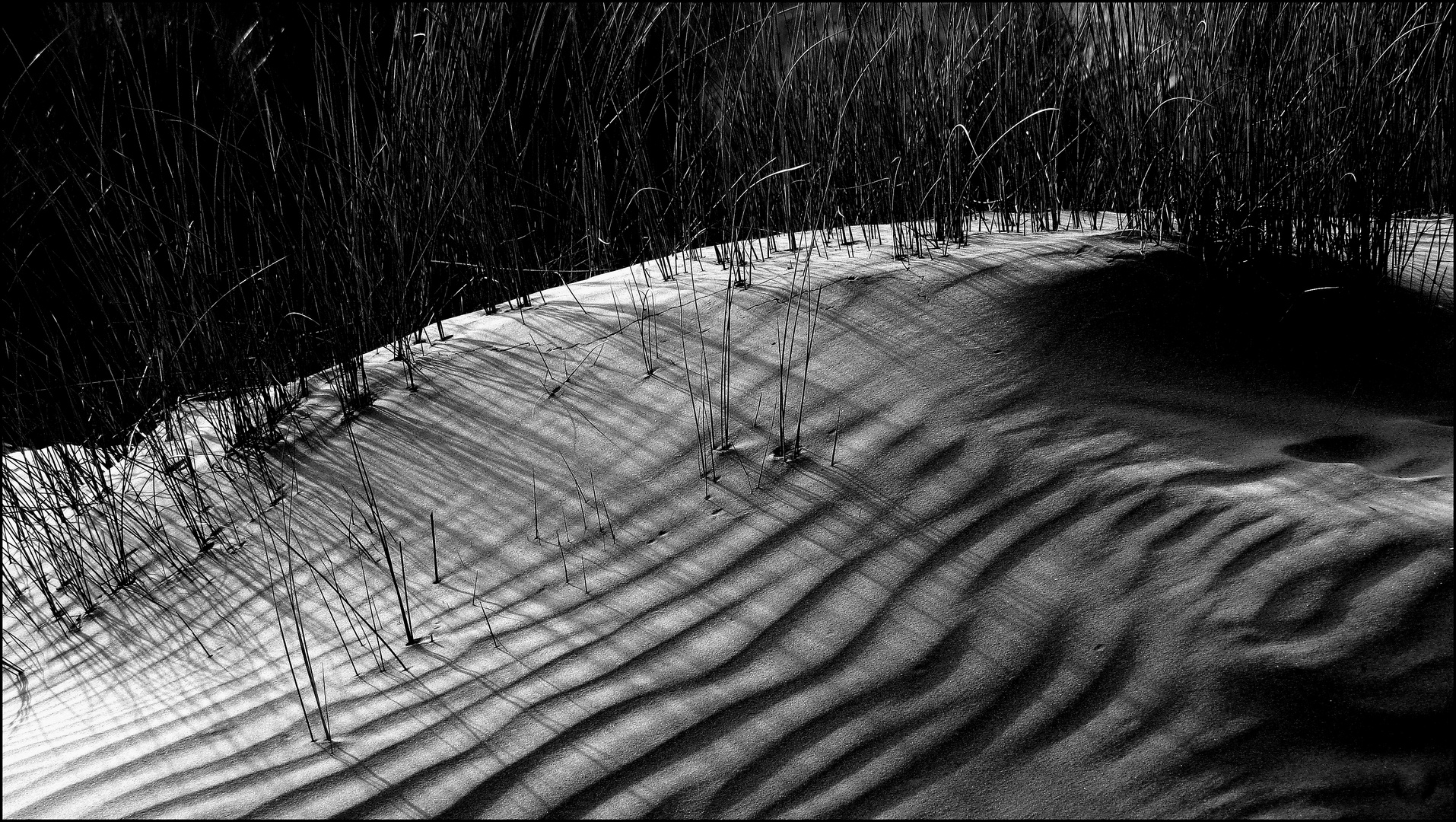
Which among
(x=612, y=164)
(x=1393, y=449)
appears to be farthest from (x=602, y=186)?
(x=1393, y=449)

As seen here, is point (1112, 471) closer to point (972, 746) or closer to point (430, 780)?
point (972, 746)

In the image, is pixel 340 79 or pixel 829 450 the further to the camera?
pixel 340 79

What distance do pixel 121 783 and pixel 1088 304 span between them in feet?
7.74

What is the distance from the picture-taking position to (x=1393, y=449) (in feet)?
6.60

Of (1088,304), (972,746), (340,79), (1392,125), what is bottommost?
(972,746)

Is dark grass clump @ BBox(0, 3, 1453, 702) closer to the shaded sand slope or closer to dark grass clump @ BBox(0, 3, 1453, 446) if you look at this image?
dark grass clump @ BBox(0, 3, 1453, 446)

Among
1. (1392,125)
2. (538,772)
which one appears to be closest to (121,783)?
(538,772)

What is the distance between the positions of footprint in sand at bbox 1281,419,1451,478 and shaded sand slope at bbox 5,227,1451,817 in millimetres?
11

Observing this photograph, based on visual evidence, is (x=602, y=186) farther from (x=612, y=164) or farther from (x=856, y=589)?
(x=856, y=589)

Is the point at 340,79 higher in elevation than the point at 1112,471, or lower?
higher

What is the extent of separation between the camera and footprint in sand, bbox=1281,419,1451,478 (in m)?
1.94

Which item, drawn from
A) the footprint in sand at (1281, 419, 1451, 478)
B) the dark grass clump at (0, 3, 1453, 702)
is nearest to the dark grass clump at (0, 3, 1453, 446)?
the dark grass clump at (0, 3, 1453, 702)

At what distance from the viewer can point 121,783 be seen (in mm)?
1679

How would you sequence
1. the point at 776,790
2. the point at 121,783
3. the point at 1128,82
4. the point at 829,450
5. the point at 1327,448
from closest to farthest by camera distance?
the point at 776,790 → the point at 121,783 → the point at 1327,448 → the point at 829,450 → the point at 1128,82
